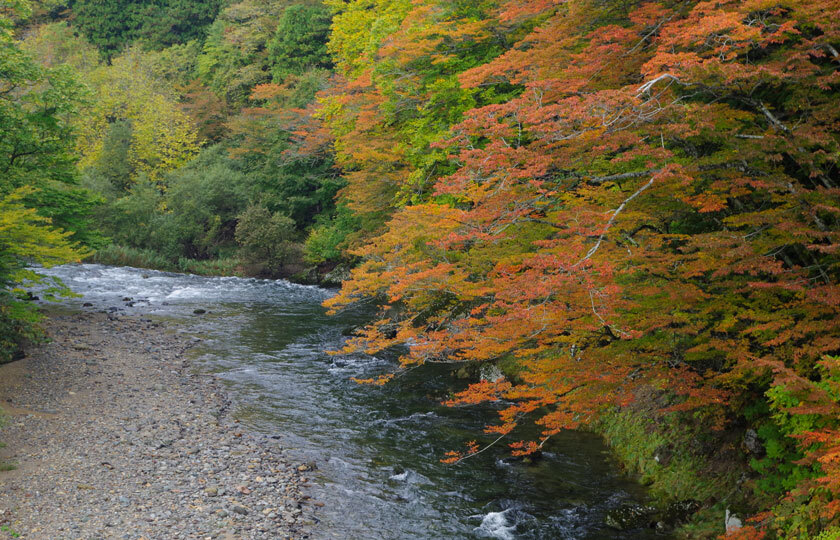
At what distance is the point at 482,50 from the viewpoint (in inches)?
619

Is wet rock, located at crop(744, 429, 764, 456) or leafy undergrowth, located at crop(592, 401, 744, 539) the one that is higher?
wet rock, located at crop(744, 429, 764, 456)

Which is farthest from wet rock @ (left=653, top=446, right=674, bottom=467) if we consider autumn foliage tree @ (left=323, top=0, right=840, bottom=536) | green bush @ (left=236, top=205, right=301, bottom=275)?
green bush @ (left=236, top=205, right=301, bottom=275)

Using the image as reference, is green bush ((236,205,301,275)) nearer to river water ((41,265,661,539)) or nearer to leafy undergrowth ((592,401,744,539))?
river water ((41,265,661,539))

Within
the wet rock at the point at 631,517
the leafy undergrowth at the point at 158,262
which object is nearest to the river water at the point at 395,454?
the wet rock at the point at 631,517

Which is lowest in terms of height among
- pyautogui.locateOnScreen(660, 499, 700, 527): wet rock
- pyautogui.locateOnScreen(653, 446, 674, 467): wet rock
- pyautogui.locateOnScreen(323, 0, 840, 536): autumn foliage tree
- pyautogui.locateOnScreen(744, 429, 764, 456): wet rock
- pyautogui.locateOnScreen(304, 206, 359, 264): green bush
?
pyautogui.locateOnScreen(304, 206, 359, 264): green bush

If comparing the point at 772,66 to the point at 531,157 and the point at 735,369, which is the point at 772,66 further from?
the point at 735,369

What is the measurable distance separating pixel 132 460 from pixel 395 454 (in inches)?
169

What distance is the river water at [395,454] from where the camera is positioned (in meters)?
7.68

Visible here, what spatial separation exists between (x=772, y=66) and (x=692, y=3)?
2.90m

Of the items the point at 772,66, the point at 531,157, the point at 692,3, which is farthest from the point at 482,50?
the point at 772,66

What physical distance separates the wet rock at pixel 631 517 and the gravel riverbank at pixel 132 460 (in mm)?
4233

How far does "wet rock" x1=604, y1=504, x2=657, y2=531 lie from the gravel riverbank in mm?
4233

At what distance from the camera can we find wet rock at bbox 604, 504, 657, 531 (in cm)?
752

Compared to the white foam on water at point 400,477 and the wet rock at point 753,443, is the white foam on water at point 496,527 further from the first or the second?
the wet rock at point 753,443
